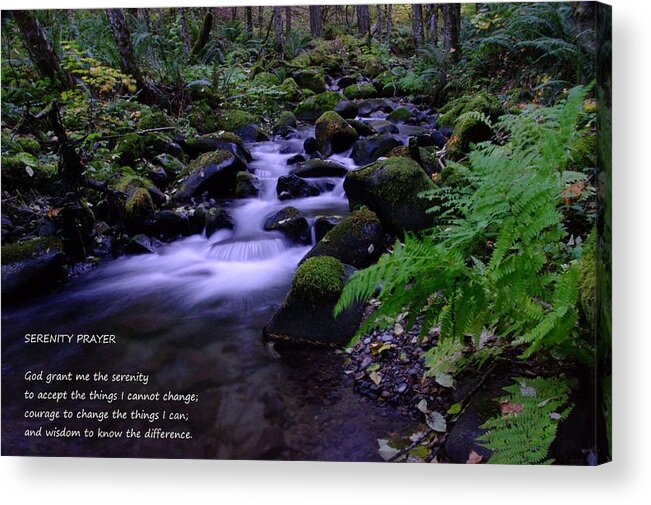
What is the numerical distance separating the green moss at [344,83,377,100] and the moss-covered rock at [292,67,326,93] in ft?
1.05

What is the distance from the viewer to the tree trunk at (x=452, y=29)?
111 inches

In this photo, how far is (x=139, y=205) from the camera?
3646mm

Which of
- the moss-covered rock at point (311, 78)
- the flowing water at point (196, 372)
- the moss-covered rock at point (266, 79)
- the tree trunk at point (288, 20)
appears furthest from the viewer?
the moss-covered rock at point (266, 79)

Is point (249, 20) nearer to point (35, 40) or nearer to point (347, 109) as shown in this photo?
point (35, 40)

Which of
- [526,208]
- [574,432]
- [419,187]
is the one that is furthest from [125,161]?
[574,432]

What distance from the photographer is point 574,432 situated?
96.1 inches

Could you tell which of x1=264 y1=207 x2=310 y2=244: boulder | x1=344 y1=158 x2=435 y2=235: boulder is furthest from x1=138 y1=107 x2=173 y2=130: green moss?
x1=344 y1=158 x2=435 y2=235: boulder

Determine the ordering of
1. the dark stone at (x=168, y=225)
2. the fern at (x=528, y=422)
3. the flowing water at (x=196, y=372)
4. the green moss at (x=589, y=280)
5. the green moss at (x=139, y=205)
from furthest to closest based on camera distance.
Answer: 1. the dark stone at (x=168, y=225)
2. the green moss at (x=139, y=205)
3. the flowing water at (x=196, y=372)
4. the green moss at (x=589, y=280)
5. the fern at (x=528, y=422)

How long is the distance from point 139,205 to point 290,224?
1.14 meters

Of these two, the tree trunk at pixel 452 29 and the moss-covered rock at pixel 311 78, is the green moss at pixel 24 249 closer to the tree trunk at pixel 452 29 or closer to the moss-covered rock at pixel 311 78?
the moss-covered rock at pixel 311 78

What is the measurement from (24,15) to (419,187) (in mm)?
2709

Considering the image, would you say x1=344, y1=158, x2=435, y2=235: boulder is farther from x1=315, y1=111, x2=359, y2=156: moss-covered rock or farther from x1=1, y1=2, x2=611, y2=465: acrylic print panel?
x1=315, y1=111, x2=359, y2=156: moss-covered rock

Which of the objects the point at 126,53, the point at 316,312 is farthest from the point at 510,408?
the point at 126,53

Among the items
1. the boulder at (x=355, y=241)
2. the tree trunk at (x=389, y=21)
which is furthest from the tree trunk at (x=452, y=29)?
the boulder at (x=355, y=241)
